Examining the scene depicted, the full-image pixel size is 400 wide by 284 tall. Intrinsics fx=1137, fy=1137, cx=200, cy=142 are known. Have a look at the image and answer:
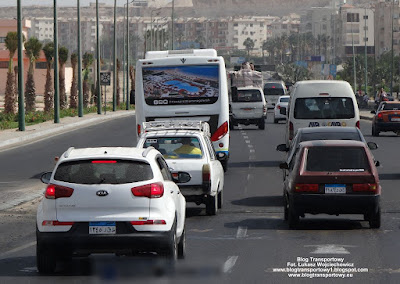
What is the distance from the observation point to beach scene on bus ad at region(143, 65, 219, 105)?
3139cm

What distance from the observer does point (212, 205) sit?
64.2 ft

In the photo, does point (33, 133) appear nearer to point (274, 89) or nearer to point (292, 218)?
point (292, 218)

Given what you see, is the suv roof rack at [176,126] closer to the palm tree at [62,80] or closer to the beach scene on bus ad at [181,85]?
the beach scene on bus ad at [181,85]

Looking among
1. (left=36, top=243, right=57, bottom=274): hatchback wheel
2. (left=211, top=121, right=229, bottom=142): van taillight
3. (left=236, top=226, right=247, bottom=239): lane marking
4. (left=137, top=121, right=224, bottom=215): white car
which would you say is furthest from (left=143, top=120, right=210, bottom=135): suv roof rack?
(left=36, top=243, right=57, bottom=274): hatchback wheel

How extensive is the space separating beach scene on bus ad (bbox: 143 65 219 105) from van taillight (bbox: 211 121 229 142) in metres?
0.86

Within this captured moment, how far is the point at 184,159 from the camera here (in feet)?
63.7

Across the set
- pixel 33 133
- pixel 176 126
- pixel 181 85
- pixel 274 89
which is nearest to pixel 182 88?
pixel 181 85

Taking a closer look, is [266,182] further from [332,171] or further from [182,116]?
[332,171]

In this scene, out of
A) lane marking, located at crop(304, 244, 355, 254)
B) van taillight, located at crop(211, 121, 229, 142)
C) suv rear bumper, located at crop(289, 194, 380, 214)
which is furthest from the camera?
van taillight, located at crop(211, 121, 229, 142)

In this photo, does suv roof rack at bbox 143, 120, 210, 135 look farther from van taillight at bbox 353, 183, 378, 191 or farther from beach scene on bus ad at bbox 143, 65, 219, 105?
beach scene on bus ad at bbox 143, 65, 219, 105

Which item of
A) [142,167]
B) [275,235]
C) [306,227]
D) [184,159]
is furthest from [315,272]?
[184,159]

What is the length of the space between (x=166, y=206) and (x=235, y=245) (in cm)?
327

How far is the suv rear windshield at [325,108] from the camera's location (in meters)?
31.2

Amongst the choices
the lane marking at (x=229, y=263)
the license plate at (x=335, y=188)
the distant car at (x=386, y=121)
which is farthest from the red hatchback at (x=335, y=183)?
the distant car at (x=386, y=121)
